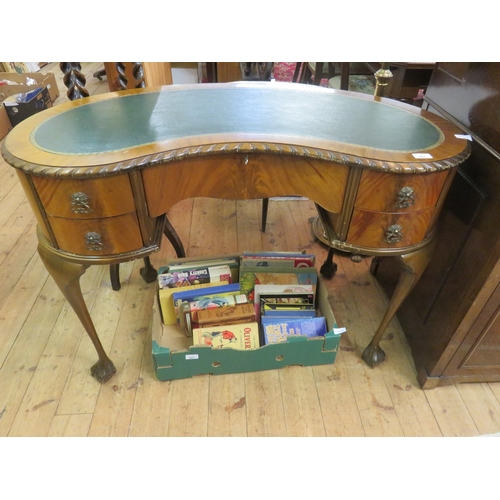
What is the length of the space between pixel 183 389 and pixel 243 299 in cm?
37

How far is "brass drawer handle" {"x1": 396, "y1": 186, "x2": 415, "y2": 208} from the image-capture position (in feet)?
2.97

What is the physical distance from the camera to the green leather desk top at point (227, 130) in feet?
2.81

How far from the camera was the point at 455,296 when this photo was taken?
1146 mm

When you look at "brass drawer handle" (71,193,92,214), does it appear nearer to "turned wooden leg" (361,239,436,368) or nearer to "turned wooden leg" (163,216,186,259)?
"turned wooden leg" (163,216,186,259)

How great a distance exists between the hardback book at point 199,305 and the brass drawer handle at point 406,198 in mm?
650

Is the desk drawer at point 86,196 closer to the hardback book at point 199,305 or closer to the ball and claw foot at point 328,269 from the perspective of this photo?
the hardback book at point 199,305

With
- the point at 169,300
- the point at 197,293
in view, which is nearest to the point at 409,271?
the point at 197,293

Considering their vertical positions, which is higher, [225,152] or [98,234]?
[225,152]

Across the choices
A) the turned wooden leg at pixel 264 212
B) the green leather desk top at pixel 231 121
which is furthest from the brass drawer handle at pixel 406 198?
the turned wooden leg at pixel 264 212

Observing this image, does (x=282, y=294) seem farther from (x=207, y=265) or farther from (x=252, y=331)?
(x=207, y=265)

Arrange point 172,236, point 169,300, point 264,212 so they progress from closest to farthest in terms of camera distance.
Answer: point 169,300 → point 172,236 → point 264,212

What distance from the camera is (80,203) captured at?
86 cm

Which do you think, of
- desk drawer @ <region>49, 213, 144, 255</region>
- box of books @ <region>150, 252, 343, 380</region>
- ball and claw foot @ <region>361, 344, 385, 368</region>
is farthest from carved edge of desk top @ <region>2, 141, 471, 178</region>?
ball and claw foot @ <region>361, 344, 385, 368</region>

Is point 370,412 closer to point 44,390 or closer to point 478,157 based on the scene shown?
point 478,157
